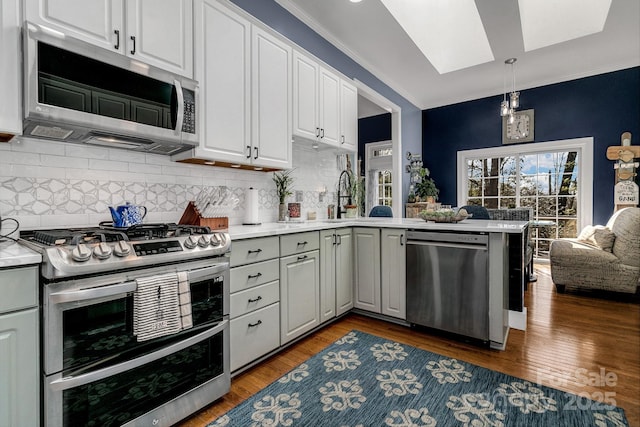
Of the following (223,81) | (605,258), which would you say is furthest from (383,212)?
(223,81)

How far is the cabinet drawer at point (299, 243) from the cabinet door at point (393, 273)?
646mm

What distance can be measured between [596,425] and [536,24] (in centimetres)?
423

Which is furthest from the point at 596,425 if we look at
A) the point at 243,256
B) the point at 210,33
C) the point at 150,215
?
the point at 210,33

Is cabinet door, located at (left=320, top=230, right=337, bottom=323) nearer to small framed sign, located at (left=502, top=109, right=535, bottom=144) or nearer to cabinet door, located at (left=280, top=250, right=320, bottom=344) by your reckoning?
cabinet door, located at (left=280, top=250, right=320, bottom=344)

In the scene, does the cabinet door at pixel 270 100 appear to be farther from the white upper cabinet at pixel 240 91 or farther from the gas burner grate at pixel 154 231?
the gas burner grate at pixel 154 231

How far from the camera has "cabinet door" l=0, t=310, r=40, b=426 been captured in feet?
3.70

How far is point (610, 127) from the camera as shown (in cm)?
476

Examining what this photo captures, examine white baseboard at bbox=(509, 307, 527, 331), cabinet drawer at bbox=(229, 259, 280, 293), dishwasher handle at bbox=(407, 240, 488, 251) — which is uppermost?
dishwasher handle at bbox=(407, 240, 488, 251)

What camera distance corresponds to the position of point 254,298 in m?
2.04

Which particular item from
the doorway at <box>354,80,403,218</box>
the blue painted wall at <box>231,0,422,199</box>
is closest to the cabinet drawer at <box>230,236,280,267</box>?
the blue painted wall at <box>231,0,422,199</box>

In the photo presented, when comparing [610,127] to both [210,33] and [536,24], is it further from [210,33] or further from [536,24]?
[210,33]

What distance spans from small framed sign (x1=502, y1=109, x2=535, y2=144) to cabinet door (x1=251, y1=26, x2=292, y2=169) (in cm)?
444

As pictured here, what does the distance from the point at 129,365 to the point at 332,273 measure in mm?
1669

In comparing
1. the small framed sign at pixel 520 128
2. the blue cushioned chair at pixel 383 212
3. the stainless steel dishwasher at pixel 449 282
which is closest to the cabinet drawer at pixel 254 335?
the stainless steel dishwasher at pixel 449 282
